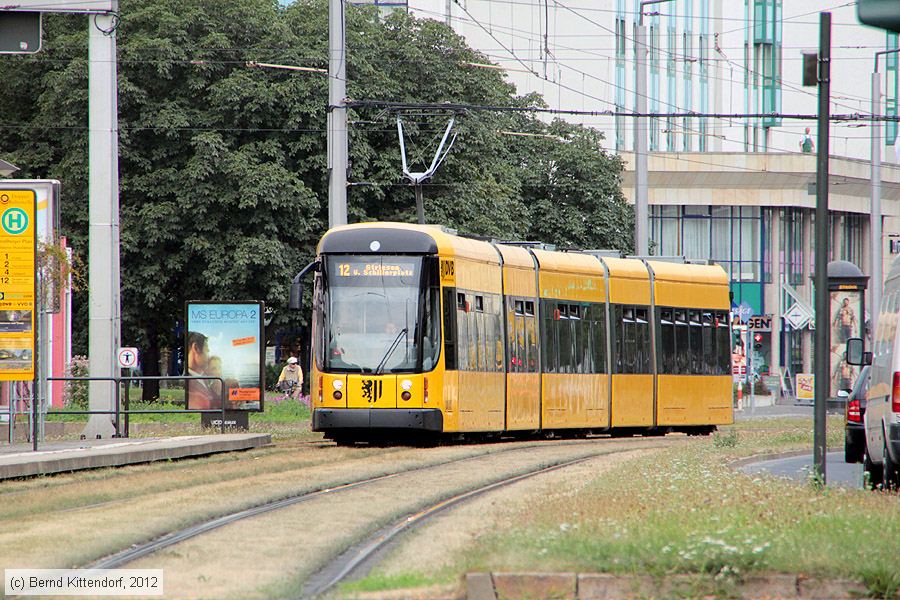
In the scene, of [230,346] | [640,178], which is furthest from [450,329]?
[640,178]

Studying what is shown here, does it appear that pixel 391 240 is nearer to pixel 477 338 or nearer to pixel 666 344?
pixel 477 338

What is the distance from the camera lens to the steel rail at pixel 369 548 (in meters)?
9.73

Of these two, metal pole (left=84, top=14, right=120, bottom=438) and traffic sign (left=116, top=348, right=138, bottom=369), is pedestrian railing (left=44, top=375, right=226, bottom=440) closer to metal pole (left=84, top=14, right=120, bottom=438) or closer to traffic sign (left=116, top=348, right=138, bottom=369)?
metal pole (left=84, top=14, right=120, bottom=438)

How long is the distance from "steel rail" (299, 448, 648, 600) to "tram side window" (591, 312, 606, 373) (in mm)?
12257

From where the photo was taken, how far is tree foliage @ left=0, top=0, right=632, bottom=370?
4600cm

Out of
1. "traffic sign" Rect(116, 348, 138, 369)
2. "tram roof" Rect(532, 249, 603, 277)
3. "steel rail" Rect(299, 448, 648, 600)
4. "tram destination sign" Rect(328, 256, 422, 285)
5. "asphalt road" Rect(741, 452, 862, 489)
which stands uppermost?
"tram roof" Rect(532, 249, 603, 277)

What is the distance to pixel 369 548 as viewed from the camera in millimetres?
11453

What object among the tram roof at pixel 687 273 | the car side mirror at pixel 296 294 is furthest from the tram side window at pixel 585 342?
the car side mirror at pixel 296 294

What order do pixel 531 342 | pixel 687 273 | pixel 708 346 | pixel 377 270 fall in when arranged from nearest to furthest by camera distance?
pixel 377 270 → pixel 531 342 → pixel 687 273 → pixel 708 346

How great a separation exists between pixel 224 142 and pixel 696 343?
17678 mm

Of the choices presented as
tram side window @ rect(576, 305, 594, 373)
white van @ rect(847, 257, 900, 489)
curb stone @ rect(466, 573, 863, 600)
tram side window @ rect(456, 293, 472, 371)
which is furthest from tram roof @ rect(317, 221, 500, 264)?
curb stone @ rect(466, 573, 863, 600)

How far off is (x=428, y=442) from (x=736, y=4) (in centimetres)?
6353

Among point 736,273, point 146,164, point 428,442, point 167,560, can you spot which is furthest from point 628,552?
point 736,273

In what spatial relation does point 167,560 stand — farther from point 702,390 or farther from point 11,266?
point 702,390
